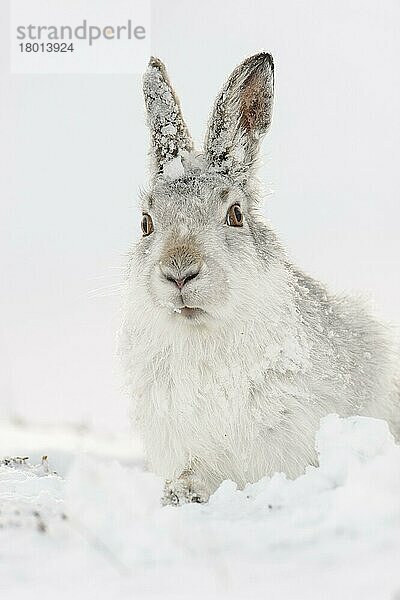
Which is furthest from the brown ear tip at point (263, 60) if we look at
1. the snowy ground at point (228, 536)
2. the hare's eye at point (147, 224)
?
the snowy ground at point (228, 536)

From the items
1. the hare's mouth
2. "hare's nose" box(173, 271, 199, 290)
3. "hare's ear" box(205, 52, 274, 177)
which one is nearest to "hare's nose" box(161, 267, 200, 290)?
"hare's nose" box(173, 271, 199, 290)

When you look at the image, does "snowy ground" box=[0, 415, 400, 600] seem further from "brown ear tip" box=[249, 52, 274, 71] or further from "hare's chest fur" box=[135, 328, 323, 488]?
"brown ear tip" box=[249, 52, 274, 71]

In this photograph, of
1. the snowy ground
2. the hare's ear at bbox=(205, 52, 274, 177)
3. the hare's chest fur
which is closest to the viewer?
the snowy ground

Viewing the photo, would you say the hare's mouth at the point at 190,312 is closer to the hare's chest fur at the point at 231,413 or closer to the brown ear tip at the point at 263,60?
the hare's chest fur at the point at 231,413

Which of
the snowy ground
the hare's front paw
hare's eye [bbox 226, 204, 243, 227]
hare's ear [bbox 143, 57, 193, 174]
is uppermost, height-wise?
hare's ear [bbox 143, 57, 193, 174]

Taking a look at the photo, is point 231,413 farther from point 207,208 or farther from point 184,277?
point 207,208

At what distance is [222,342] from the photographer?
15.3 ft

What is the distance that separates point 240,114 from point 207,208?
2.60 feet

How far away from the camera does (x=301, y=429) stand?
460 centimetres

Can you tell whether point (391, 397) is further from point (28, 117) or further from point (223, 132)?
point (28, 117)

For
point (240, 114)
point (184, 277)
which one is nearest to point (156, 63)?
point (240, 114)

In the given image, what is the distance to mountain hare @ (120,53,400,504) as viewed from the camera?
4.49m

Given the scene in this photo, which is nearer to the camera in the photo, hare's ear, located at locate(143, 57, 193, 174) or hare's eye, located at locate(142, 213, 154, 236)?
hare's eye, located at locate(142, 213, 154, 236)

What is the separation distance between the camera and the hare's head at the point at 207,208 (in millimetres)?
4320
